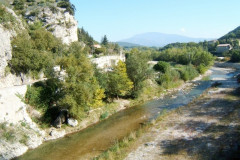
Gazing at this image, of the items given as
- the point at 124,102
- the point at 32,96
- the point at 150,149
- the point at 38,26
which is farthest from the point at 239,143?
the point at 38,26

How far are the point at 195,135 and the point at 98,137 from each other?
1196 centimetres

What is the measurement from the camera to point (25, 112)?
25.5 metres

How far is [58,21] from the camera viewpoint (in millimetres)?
51844

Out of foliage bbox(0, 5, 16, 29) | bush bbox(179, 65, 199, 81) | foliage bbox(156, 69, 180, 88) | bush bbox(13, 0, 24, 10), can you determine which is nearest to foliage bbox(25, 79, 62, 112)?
foliage bbox(0, 5, 16, 29)

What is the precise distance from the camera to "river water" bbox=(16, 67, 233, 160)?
21.5 meters

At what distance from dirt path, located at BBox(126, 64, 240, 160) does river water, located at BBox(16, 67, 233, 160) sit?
3562 mm

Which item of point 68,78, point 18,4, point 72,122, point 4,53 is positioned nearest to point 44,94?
point 68,78

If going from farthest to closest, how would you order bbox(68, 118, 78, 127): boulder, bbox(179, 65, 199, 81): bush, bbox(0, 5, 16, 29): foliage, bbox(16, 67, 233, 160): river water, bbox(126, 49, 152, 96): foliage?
bbox(179, 65, 199, 81): bush → bbox(126, 49, 152, 96): foliage → bbox(0, 5, 16, 29): foliage → bbox(68, 118, 78, 127): boulder → bbox(16, 67, 233, 160): river water

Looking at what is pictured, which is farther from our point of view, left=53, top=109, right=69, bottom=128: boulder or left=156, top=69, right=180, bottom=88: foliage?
left=156, top=69, right=180, bottom=88: foliage

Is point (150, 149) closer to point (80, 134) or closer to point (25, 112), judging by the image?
point (80, 134)

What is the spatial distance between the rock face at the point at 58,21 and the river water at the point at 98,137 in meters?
27.8

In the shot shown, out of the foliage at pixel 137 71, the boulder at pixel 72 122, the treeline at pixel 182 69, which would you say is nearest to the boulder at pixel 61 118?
the boulder at pixel 72 122

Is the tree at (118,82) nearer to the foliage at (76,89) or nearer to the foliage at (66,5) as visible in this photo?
the foliage at (76,89)

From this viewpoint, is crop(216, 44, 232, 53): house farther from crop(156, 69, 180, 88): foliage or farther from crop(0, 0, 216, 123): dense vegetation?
crop(0, 0, 216, 123): dense vegetation
